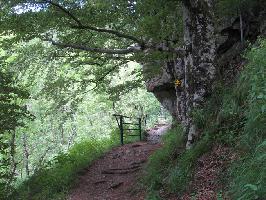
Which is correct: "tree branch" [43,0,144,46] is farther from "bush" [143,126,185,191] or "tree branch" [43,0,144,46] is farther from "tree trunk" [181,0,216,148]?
"bush" [143,126,185,191]

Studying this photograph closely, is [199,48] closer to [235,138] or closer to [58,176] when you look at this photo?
[235,138]

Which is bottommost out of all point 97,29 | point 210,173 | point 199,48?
point 210,173

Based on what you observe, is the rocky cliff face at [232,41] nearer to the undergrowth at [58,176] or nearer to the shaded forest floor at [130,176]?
the shaded forest floor at [130,176]

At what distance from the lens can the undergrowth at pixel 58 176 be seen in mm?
11086

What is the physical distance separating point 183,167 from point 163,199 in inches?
31.6

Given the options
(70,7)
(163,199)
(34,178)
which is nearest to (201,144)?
(163,199)

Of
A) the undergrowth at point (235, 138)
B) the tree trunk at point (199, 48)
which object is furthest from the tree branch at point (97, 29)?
the undergrowth at point (235, 138)

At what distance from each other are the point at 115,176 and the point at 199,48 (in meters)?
5.63

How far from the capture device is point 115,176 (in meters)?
12.0

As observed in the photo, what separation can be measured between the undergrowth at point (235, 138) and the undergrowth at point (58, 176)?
3.35 metres

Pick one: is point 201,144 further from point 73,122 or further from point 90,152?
point 73,122

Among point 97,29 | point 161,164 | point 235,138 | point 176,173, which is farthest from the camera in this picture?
point 161,164

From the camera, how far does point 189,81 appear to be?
854 centimetres

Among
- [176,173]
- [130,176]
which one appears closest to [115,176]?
[130,176]
